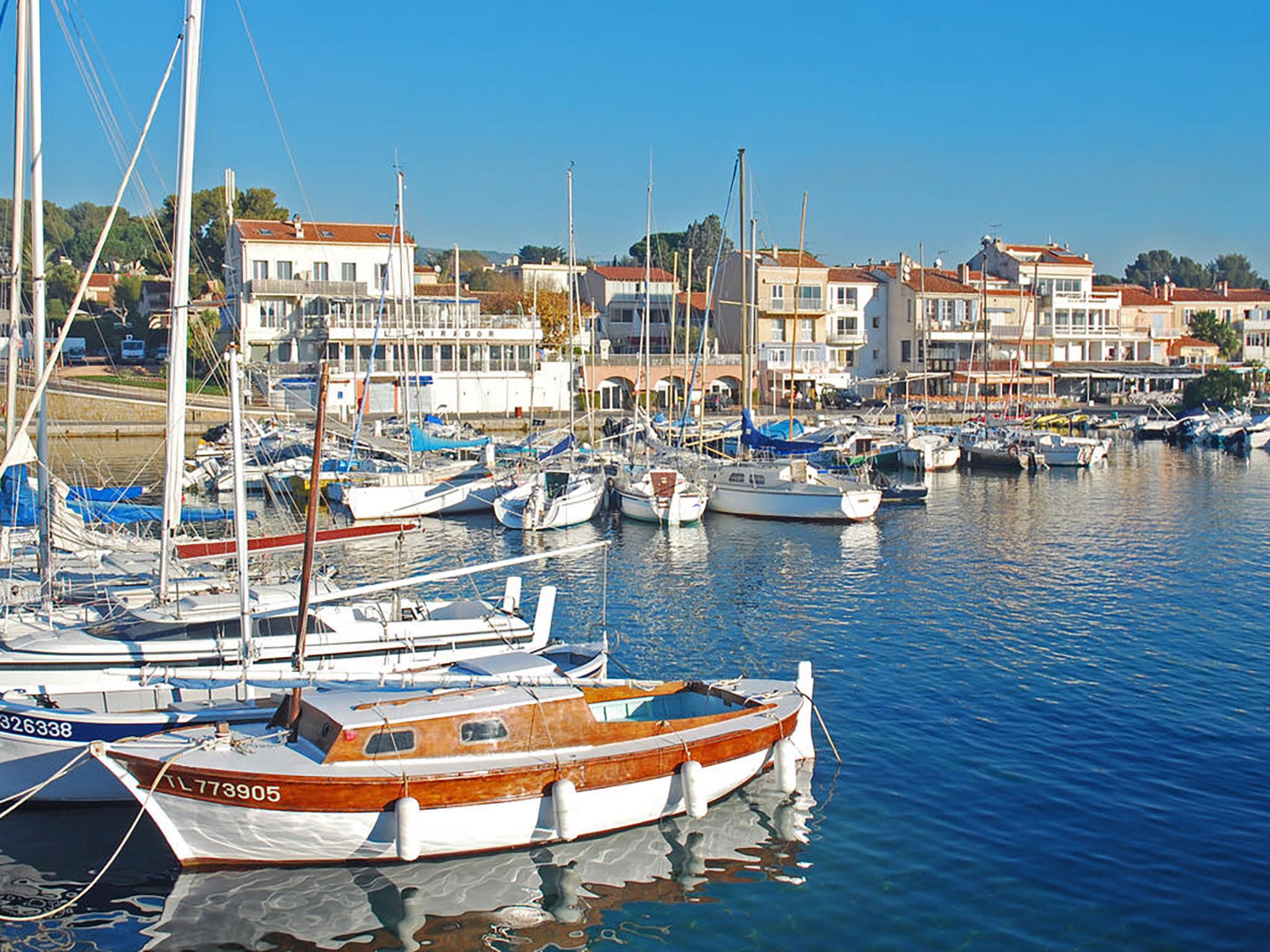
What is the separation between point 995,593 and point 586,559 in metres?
12.3

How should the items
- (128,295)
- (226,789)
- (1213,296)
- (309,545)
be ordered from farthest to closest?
(1213,296)
(128,295)
(309,545)
(226,789)

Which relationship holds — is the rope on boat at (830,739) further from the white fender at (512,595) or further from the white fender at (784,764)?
the white fender at (512,595)

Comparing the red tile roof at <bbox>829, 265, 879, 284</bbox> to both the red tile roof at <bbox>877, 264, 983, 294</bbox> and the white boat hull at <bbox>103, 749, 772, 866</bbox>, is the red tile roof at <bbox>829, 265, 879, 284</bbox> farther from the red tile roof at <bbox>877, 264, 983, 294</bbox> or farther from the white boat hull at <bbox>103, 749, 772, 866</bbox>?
the white boat hull at <bbox>103, 749, 772, 866</bbox>

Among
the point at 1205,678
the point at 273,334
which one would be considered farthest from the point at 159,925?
the point at 273,334

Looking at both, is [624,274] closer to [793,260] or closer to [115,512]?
[793,260]

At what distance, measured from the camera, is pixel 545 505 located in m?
43.4

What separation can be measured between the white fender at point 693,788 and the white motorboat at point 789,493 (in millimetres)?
28852

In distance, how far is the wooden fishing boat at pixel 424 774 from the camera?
14805 millimetres

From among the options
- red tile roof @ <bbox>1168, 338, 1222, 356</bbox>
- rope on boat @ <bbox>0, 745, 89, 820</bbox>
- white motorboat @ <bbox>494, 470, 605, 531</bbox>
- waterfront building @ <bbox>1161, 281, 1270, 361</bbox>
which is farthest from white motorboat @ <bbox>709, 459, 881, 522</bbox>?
waterfront building @ <bbox>1161, 281, 1270, 361</bbox>

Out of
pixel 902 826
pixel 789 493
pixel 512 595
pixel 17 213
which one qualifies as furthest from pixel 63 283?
pixel 902 826

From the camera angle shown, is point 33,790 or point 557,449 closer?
point 33,790

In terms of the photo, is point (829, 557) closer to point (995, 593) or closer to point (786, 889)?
point (995, 593)

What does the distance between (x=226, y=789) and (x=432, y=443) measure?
38085mm

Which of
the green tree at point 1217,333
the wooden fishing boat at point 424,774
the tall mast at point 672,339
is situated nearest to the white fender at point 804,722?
the wooden fishing boat at point 424,774
